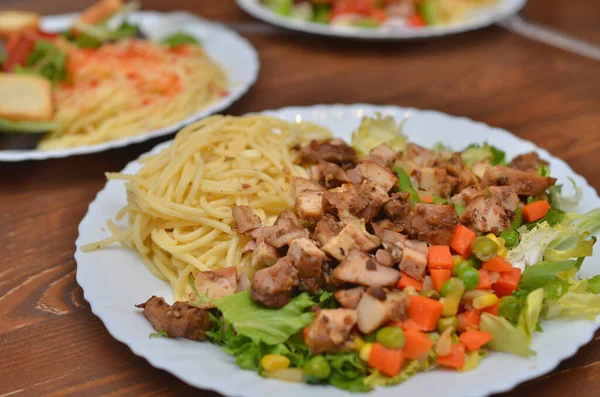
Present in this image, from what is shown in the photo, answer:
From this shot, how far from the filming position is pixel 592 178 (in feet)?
13.0

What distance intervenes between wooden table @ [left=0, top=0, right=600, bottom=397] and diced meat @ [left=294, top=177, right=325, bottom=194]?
1175 millimetres

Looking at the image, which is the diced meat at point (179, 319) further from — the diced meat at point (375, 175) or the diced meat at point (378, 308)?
the diced meat at point (375, 175)

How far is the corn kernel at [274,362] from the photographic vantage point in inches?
89.9

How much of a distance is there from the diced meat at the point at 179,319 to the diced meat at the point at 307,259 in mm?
437

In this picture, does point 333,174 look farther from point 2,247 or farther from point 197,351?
point 2,247

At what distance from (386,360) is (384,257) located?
0.55 m

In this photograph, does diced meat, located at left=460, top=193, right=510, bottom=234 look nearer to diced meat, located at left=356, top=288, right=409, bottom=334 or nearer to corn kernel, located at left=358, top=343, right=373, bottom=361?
diced meat, located at left=356, top=288, right=409, bottom=334

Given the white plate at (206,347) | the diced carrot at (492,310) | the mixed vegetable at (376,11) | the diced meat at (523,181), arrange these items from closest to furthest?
the white plate at (206,347), the diced carrot at (492,310), the diced meat at (523,181), the mixed vegetable at (376,11)

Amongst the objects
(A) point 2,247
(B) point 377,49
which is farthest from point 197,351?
(B) point 377,49

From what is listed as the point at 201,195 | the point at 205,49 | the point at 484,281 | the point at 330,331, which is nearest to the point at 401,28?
Result: the point at 205,49

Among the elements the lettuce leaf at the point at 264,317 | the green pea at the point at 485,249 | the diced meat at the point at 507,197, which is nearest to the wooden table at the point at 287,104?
the lettuce leaf at the point at 264,317

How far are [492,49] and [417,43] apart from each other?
753mm

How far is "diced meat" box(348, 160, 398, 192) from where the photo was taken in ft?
9.94

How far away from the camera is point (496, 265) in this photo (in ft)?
8.39
